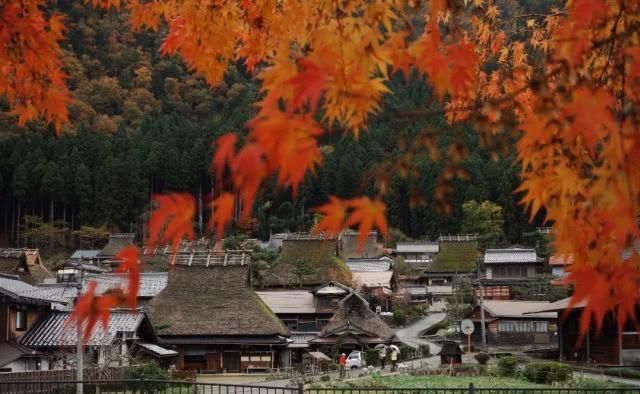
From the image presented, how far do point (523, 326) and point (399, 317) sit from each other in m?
8.58

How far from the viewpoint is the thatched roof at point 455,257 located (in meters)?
49.4

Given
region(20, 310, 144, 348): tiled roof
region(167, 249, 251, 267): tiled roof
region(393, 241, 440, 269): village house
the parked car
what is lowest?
the parked car

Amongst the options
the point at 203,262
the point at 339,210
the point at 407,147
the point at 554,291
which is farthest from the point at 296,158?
the point at 554,291

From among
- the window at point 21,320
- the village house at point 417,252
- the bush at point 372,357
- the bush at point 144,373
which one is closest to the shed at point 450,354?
the bush at point 372,357

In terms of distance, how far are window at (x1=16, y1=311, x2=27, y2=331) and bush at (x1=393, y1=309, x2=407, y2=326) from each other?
2224cm

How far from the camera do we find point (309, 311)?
114ft

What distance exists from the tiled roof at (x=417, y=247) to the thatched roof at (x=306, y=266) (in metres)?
14.4

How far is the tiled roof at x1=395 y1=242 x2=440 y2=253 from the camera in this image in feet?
184

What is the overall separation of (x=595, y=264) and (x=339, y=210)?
1.03m

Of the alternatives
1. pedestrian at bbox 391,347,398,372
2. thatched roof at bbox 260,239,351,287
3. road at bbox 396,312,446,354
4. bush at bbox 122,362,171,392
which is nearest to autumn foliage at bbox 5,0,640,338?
bush at bbox 122,362,171,392

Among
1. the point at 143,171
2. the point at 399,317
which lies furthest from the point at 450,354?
the point at 143,171

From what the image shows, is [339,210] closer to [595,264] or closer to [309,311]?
[595,264]

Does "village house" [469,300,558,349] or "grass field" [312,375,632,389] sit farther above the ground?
"village house" [469,300,558,349]

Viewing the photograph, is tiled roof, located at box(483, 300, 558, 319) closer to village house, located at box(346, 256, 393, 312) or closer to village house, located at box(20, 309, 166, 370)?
village house, located at box(346, 256, 393, 312)
